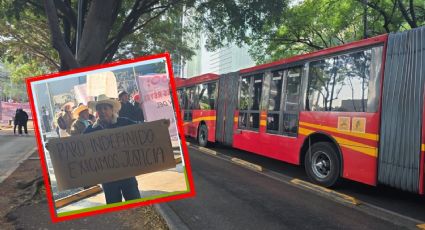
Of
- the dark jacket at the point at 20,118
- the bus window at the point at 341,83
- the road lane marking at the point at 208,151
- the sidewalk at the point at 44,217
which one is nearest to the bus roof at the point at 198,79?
the road lane marking at the point at 208,151

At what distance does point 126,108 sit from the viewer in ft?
9.49

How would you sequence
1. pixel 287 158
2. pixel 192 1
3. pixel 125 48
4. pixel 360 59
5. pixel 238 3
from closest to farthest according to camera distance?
pixel 360 59 < pixel 287 158 < pixel 238 3 < pixel 192 1 < pixel 125 48

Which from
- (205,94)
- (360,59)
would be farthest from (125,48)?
(360,59)

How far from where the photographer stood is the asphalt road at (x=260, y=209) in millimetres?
5422

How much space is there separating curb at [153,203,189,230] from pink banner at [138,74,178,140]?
8.19 ft

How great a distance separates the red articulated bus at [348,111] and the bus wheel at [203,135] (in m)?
3.62

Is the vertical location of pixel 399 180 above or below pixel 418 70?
below

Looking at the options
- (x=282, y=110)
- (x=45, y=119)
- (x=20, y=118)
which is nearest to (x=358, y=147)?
(x=282, y=110)

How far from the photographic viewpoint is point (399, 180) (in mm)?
6109

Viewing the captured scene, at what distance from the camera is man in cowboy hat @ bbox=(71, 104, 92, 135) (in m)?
2.87

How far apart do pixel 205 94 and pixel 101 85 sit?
38.9 ft

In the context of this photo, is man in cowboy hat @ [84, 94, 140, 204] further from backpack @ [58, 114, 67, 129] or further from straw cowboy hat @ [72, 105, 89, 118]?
backpack @ [58, 114, 67, 129]

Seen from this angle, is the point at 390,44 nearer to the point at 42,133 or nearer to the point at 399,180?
the point at 399,180

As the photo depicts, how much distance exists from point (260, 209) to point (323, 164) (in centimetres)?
245
